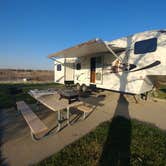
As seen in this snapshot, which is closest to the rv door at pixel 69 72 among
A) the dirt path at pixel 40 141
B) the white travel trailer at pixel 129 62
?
the white travel trailer at pixel 129 62

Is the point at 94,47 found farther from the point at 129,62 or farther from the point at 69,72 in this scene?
the point at 69,72

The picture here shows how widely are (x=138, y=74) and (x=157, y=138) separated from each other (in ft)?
11.0

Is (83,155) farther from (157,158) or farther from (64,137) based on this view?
(157,158)

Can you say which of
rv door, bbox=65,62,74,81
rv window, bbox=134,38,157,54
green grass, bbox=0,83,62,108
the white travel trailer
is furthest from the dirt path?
rv door, bbox=65,62,74,81

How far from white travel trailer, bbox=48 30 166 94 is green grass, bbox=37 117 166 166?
2.78 meters

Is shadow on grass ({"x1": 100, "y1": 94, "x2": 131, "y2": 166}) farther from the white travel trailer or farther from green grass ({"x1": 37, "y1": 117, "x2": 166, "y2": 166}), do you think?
the white travel trailer

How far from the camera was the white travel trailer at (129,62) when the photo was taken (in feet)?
16.4

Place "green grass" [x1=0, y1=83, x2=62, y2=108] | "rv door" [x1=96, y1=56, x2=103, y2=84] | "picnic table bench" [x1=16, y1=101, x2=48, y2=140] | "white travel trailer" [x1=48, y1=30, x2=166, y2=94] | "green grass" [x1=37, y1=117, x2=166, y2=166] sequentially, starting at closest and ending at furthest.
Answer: "green grass" [x1=37, y1=117, x2=166, y2=166], "picnic table bench" [x1=16, y1=101, x2=48, y2=140], "white travel trailer" [x1=48, y1=30, x2=166, y2=94], "green grass" [x1=0, y1=83, x2=62, y2=108], "rv door" [x1=96, y1=56, x2=103, y2=84]

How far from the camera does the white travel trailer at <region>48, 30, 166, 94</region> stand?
5008 mm

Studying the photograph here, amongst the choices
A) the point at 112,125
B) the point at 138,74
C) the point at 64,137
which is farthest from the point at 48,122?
the point at 138,74

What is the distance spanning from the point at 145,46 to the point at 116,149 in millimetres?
4561

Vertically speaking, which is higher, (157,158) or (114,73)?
(114,73)

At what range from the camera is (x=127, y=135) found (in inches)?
118

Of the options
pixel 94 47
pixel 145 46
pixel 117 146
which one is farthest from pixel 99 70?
pixel 117 146
